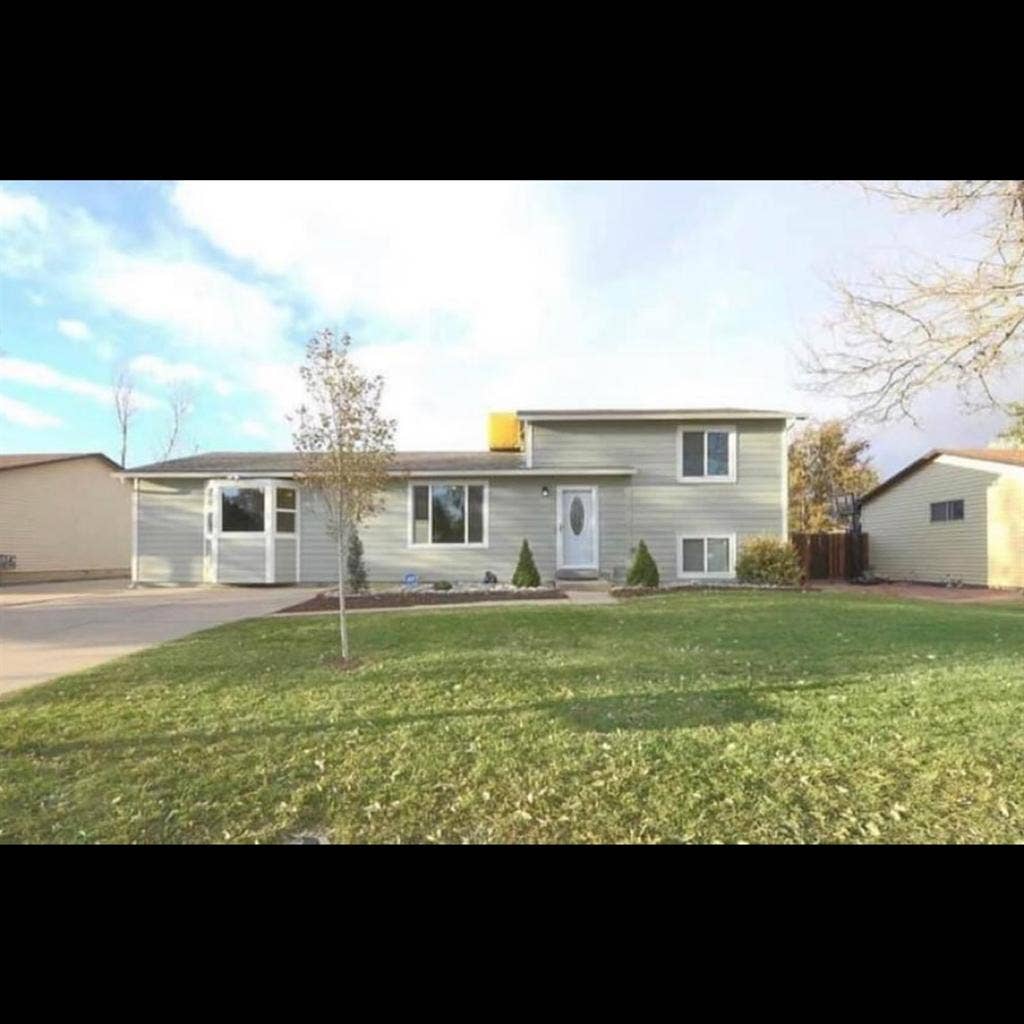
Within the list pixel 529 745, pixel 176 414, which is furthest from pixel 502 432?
pixel 176 414

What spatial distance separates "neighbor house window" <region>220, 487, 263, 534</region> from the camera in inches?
584

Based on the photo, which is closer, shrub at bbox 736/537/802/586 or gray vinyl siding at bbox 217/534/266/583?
shrub at bbox 736/537/802/586

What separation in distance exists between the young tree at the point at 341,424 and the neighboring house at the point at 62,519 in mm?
16198

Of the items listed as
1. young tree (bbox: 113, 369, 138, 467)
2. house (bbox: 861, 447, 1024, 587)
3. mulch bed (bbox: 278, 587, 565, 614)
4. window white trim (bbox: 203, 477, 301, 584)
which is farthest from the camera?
young tree (bbox: 113, 369, 138, 467)

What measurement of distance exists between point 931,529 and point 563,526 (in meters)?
12.8

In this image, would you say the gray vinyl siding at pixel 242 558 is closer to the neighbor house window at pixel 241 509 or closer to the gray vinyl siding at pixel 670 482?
the neighbor house window at pixel 241 509

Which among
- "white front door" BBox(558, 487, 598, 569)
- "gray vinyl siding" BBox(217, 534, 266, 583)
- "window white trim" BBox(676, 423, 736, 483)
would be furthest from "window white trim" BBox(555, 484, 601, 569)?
"gray vinyl siding" BBox(217, 534, 266, 583)

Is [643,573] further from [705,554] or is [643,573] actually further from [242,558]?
[242,558]

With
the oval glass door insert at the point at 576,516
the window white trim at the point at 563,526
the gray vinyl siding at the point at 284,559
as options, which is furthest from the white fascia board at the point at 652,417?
the gray vinyl siding at the point at 284,559

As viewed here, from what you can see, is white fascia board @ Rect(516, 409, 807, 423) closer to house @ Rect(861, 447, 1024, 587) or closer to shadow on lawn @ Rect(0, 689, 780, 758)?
house @ Rect(861, 447, 1024, 587)

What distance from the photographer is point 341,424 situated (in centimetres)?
657

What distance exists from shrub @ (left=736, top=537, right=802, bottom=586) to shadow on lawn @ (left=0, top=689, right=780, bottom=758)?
9610 mm
